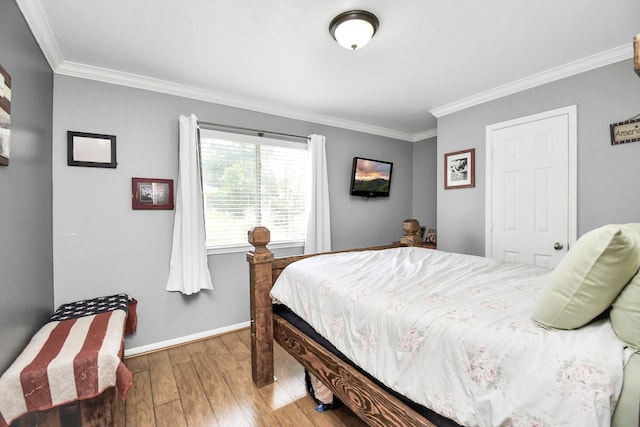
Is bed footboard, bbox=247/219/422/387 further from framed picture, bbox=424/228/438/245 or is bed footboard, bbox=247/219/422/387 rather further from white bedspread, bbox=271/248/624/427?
framed picture, bbox=424/228/438/245

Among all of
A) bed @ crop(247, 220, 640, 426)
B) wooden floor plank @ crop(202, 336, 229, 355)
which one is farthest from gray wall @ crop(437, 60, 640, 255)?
wooden floor plank @ crop(202, 336, 229, 355)

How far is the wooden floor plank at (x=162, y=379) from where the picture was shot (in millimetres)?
1996

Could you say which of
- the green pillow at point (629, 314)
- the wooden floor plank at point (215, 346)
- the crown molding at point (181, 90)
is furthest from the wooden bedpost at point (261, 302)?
the crown molding at point (181, 90)

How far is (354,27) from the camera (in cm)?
180

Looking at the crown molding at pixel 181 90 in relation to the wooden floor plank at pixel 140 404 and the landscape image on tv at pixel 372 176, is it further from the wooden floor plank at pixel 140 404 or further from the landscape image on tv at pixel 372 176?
the wooden floor plank at pixel 140 404

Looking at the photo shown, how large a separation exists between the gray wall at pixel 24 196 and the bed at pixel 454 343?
1283mm

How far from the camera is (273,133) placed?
10.9 ft

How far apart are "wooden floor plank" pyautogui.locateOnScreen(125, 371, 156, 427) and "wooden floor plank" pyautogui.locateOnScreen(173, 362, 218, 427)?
0.19m

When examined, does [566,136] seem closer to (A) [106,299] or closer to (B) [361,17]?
(B) [361,17]

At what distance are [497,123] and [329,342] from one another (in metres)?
2.89

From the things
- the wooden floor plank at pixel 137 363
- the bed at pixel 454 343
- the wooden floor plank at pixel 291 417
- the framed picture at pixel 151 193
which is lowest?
the wooden floor plank at pixel 137 363

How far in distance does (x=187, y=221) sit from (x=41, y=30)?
164 centimetres

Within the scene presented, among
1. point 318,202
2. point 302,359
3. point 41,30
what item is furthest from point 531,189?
point 41,30

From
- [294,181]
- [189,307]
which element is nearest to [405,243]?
[294,181]
